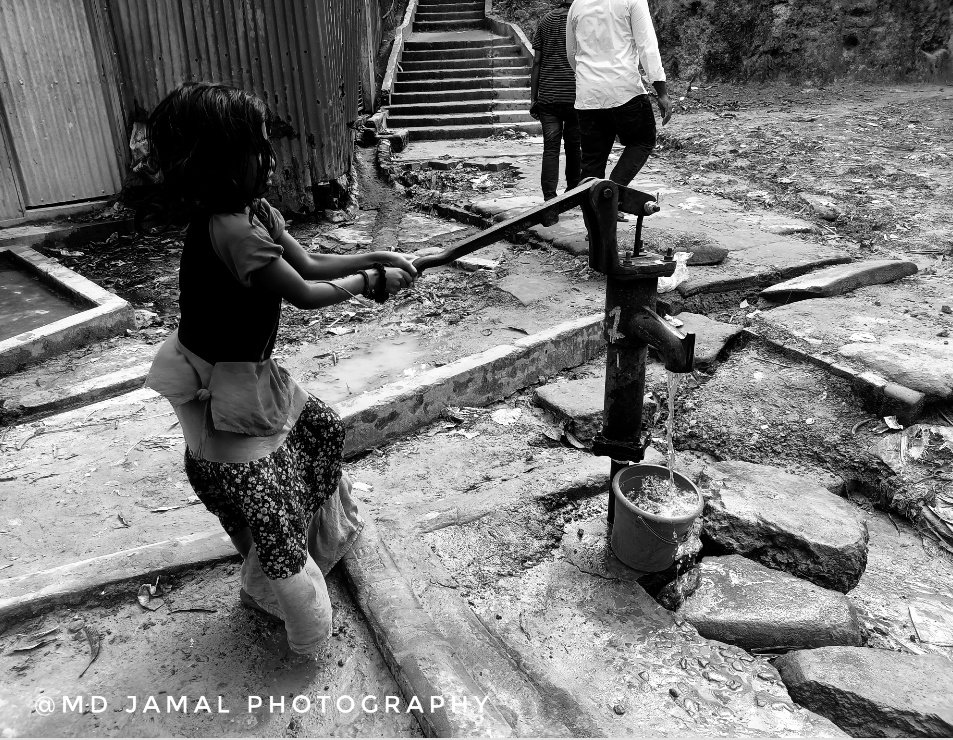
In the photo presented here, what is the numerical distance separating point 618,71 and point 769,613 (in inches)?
148

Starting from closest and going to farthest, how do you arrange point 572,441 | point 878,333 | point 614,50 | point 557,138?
point 572,441 < point 878,333 < point 614,50 < point 557,138

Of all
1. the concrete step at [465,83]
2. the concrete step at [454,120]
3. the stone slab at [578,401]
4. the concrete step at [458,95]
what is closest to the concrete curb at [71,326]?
the stone slab at [578,401]

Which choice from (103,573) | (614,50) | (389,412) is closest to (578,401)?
(389,412)

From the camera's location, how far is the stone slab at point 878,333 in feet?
10.7

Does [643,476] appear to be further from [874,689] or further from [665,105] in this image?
[665,105]

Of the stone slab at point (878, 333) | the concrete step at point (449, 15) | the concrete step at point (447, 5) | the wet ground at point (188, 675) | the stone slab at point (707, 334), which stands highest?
the concrete step at point (447, 5)

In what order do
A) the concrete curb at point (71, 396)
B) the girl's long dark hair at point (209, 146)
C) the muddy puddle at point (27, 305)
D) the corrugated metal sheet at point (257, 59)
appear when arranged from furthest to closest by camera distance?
the corrugated metal sheet at point (257, 59), the muddy puddle at point (27, 305), the concrete curb at point (71, 396), the girl's long dark hair at point (209, 146)

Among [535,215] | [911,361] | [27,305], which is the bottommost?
[27,305]

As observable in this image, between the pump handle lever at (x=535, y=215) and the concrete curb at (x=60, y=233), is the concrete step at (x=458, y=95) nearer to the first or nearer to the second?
the concrete curb at (x=60, y=233)

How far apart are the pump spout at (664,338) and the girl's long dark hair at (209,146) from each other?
113 centimetres

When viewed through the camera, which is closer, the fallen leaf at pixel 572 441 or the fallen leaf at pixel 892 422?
the fallen leaf at pixel 892 422

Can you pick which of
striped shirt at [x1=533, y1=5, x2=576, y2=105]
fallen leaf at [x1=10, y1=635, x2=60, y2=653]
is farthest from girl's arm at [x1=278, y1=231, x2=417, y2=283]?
striped shirt at [x1=533, y1=5, x2=576, y2=105]

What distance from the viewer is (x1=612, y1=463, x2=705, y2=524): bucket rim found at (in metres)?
2.13

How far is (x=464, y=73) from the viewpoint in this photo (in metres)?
12.8
